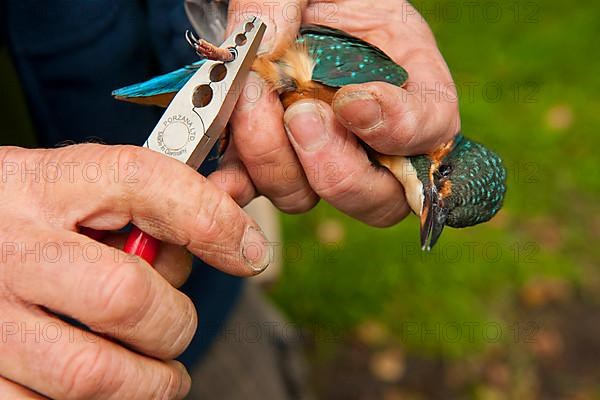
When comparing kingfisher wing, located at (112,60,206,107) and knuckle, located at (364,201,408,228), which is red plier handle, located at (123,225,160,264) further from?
knuckle, located at (364,201,408,228)

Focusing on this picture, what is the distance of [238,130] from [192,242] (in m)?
0.33

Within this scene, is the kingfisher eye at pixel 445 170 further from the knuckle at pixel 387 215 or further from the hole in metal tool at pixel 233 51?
the hole in metal tool at pixel 233 51

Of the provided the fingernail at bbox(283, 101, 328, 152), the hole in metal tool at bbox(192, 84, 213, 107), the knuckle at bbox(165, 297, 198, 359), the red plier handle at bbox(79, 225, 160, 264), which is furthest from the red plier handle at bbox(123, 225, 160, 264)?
the fingernail at bbox(283, 101, 328, 152)

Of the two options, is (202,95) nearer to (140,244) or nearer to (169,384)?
(140,244)

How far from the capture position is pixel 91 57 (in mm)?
1910

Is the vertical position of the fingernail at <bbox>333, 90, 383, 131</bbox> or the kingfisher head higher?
the fingernail at <bbox>333, 90, 383, 131</bbox>

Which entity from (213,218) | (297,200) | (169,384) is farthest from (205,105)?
(169,384)

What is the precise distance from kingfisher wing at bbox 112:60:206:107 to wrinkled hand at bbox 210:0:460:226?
13 centimetres

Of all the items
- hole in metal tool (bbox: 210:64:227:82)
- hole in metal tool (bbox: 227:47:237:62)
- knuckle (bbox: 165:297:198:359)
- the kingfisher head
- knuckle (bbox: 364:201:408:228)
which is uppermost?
hole in metal tool (bbox: 227:47:237:62)

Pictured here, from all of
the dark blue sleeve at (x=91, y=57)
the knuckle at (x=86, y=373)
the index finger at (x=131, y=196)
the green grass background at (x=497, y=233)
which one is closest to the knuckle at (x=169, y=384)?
the knuckle at (x=86, y=373)

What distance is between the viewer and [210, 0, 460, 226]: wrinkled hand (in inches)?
57.5

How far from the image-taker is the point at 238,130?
151cm

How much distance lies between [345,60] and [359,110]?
11.9 inches

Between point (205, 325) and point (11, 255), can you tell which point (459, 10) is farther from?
point (11, 255)
